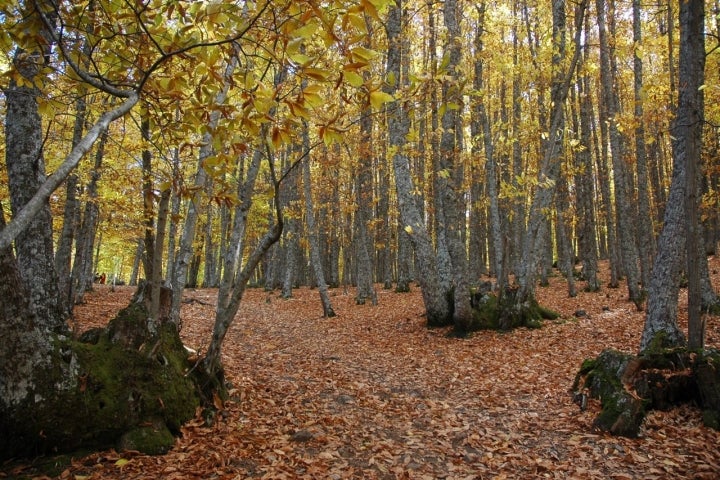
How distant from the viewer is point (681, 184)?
6.01 m

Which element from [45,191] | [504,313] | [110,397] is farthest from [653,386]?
[45,191]

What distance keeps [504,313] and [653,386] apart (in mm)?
5281

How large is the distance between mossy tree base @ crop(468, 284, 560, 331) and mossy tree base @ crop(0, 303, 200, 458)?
24.4 ft

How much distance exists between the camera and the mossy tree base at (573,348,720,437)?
4.73 m

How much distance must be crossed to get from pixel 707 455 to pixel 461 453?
7.77ft

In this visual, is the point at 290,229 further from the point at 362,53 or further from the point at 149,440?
the point at 362,53

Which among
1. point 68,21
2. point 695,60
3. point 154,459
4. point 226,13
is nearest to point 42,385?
point 154,459

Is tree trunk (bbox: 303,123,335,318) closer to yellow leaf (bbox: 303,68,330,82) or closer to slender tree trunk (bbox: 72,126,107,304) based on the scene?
slender tree trunk (bbox: 72,126,107,304)

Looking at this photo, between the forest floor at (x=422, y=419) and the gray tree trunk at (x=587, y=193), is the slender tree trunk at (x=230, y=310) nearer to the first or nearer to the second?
the forest floor at (x=422, y=419)

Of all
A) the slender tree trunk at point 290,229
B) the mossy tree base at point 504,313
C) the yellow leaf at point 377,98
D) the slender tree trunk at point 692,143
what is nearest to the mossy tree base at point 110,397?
the yellow leaf at point 377,98

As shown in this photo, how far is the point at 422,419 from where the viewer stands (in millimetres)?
5512

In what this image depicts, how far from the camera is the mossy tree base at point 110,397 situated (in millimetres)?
3686

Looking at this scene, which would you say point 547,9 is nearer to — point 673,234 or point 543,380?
point 673,234

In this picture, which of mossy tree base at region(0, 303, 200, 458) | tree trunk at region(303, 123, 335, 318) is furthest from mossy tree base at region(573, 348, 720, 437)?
tree trunk at region(303, 123, 335, 318)
